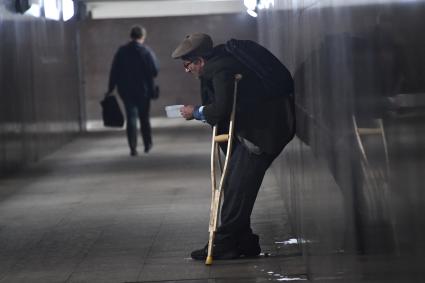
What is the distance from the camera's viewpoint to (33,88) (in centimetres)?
1747

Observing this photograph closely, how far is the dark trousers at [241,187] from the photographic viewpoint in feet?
25.6

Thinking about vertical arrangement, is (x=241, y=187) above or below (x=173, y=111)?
below

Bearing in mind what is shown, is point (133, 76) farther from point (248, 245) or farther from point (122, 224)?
point (248, 245)

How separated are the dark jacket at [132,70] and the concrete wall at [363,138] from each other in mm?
10358

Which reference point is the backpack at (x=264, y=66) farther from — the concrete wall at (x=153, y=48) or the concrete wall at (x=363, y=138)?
the concrete wall at (x=153, y=48)

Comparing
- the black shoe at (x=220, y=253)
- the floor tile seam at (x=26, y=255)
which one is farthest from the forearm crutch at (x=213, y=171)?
the floor tile seam at (x=26, y=255)

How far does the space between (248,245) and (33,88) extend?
33.1 feet

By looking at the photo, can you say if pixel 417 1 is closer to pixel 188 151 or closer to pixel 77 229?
pixel 77 229

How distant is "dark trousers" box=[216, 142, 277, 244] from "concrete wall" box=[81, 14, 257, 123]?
67.8 ft

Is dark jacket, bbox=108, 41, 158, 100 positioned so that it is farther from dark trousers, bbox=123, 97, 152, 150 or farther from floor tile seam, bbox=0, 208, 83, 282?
floor tile seam, bbox=0, 208, 83, 282

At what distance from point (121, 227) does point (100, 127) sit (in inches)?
640

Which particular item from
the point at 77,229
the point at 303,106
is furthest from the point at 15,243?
the point at 303,106

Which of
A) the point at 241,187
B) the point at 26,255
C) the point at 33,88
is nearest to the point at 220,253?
the point at 241,187

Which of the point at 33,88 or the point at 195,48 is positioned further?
the point at 33,88
